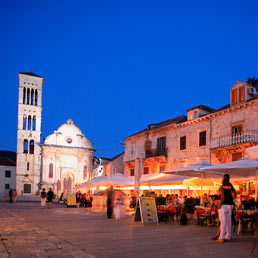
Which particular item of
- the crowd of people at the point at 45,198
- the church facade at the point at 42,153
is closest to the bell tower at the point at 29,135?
the church facade at the point at 42,153

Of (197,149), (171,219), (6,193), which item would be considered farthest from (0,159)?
(171,219)

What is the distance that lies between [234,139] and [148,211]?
13.0 meters

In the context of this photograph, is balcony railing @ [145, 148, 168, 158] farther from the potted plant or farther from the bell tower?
the bell tower

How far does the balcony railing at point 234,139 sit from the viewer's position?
21391mm

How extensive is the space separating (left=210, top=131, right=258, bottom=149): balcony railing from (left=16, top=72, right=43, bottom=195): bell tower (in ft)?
106

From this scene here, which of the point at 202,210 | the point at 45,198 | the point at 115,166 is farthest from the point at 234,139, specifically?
the point at 115,166

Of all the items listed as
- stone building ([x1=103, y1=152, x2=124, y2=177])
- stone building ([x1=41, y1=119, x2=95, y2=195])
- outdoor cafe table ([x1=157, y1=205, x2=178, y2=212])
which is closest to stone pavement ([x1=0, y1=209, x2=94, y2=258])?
outdoor cafe table ([x1=157, y1=205, x2=178, y2=212])

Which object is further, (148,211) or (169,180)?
(169,180)

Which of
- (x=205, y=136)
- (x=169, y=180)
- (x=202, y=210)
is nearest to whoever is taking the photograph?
(x=202, y=210)

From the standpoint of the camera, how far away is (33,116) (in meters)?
52.3

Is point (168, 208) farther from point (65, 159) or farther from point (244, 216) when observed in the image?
point (65, 159)

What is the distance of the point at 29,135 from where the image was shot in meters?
50.7

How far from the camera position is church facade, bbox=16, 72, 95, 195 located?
4919 centimetres

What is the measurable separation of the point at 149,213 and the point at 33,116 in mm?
43509
